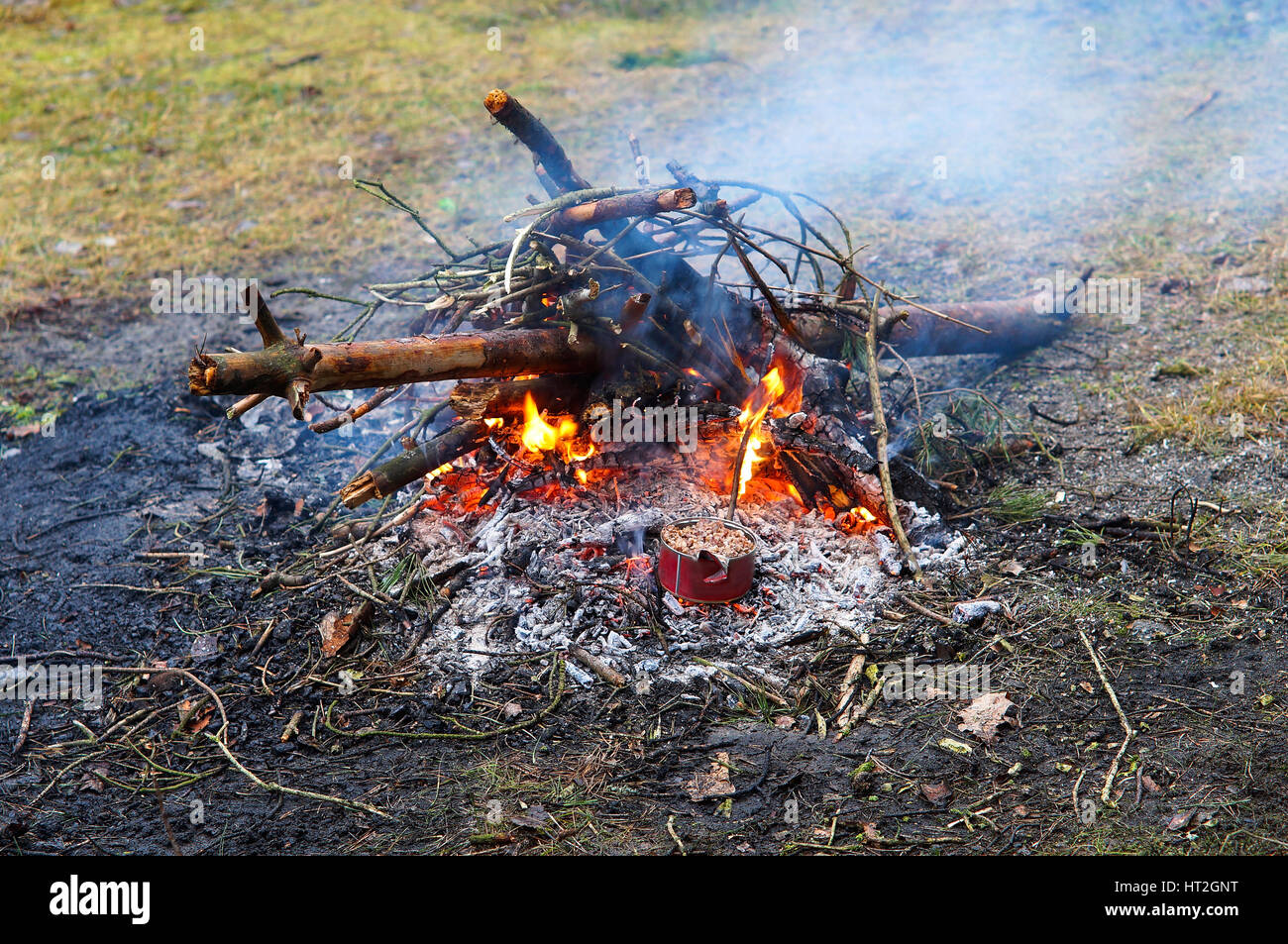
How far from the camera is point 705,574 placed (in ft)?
12.5

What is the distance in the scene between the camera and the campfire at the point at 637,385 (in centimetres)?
391

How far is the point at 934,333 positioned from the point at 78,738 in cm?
468

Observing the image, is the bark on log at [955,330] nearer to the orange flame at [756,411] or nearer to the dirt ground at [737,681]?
the dirt ground at [737,681]

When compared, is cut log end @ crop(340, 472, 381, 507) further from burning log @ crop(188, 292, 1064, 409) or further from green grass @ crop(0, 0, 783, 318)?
green grass @ crop(0, 0, 783, 318)

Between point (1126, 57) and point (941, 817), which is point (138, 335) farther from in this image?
point (1126, 57)

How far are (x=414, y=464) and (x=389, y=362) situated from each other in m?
0.67

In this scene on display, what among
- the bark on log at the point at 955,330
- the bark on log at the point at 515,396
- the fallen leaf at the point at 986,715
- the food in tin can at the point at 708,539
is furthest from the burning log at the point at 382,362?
the fallen leaf at the point at 986,715

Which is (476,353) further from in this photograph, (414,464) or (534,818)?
(534,818)

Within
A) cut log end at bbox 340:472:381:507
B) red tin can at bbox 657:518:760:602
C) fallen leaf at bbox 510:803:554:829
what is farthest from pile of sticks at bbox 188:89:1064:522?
fallen leaf at bbox 510:803:554:829

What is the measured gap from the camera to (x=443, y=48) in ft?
35.0

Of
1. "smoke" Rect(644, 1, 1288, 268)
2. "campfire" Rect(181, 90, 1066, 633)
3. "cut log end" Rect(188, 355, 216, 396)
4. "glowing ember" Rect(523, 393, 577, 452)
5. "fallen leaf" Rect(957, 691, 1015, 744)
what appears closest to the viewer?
"cut log end" Rect(188, 355, 216, 396)

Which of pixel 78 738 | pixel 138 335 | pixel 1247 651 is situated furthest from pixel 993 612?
pixel 138 335

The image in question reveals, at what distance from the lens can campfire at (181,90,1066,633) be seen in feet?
12.8

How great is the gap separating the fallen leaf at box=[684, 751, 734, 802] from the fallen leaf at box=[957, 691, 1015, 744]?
2.94 ft
